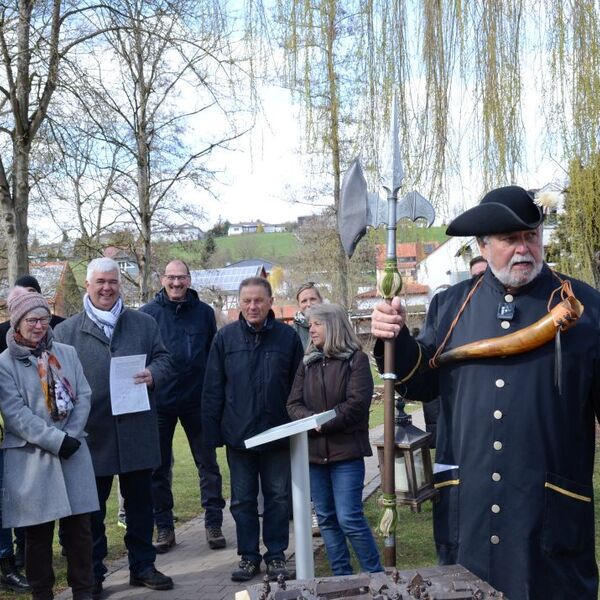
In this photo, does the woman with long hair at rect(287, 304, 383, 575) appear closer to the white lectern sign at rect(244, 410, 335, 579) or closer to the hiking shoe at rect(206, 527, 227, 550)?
the white lectern sign at rect(244, 410, 335, 579)

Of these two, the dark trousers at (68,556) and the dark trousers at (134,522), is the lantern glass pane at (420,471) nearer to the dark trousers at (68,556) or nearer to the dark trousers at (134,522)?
the dark trousers at (68,556)

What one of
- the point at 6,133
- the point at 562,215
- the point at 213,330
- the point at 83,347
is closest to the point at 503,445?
the point at 562,215

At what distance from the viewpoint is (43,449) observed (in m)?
4.94

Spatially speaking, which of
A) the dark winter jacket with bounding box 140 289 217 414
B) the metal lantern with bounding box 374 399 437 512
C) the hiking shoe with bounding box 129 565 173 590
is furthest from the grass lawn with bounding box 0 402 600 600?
the metal lantern with bounding box 374 399 437 512

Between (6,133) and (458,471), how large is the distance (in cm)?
761

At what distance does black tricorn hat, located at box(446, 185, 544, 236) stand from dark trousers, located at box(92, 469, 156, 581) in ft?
10.6

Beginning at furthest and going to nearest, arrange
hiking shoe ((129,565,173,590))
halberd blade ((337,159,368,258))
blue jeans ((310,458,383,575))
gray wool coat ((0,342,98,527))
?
hiking shoe ((129,565,173,590)), blue jeans ((310,458,383,575)), gray wool coat ((0,342,98,527)), halberd blade ((337,159,368,258))

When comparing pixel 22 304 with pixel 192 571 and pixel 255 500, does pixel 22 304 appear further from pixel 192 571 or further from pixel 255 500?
pixel 192 571

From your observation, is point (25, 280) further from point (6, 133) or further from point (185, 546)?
point (6, 133)

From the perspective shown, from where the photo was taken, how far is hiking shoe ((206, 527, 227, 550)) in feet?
22.1

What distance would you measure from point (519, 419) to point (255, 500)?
123 inches

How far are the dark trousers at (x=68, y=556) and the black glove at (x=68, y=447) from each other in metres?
0.39

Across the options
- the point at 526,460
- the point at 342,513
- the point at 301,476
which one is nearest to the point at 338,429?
the point at 342,513

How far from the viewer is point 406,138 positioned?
4738 mm
